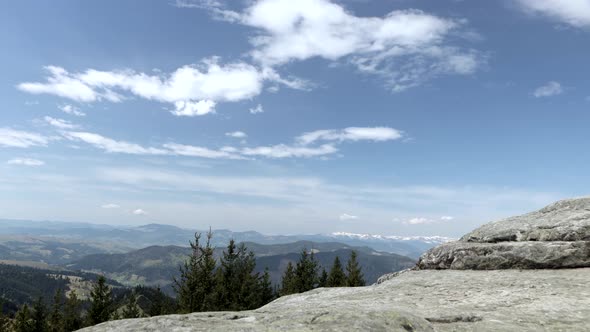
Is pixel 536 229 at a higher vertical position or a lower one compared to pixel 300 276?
higher

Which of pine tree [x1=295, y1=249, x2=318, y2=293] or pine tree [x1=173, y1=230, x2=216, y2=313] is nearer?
pine tree [x1=173, y1=230, x2=216, y2=313]

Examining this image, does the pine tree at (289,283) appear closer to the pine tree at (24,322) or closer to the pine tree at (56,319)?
the pine tree at (56,319)

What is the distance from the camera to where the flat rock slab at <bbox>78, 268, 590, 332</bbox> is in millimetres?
7871

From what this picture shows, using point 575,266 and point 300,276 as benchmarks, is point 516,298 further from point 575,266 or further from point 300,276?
point 300,276

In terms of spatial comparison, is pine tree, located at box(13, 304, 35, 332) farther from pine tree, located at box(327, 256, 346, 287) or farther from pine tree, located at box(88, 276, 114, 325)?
pine tree, located at box(327, 256, 346, 287)

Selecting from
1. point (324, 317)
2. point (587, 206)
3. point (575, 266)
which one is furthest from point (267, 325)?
point (587, 206)

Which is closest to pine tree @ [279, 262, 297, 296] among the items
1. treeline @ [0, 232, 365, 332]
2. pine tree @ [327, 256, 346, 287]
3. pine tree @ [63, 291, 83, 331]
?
treeline @ [0, 232, 365, 332]

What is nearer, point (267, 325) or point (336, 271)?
point (267, 325)

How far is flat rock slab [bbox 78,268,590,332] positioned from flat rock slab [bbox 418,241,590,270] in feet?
2.16

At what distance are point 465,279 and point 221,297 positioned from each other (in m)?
46.6

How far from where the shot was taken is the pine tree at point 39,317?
73537 millimetres

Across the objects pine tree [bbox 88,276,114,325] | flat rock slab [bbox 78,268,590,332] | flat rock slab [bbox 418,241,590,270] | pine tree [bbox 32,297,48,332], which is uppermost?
flat rock slab [bbox 418,241,590,270]

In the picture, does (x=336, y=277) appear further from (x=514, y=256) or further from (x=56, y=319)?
(x=514, y=256)

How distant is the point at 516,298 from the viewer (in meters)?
11.5
